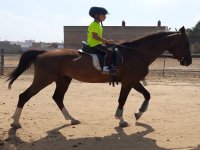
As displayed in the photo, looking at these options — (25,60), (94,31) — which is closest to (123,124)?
(94,31)

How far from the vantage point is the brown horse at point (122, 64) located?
7609 millimetres

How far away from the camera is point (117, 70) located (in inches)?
297

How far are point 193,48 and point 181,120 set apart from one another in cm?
2902

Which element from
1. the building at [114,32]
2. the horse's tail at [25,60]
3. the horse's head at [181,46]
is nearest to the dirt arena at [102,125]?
the horse's tail at [25,60]

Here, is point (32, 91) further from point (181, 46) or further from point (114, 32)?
point (114, 32)

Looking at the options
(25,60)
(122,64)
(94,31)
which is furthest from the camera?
(25,60)

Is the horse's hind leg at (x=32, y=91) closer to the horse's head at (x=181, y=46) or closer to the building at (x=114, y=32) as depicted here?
the horse's head at (x=181, y=46)

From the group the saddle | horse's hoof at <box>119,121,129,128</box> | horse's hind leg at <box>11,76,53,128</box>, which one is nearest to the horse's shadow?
horse's hoof at <box>119,121,129,128</box>

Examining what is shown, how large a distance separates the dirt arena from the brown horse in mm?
405

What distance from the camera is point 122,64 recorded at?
7.59 meters

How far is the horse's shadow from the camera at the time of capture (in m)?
6.14

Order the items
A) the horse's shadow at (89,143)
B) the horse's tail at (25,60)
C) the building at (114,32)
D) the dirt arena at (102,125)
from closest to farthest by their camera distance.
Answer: the horse's shadow at (89,143) → the dirt arena at (102,125) → the horse's tail at (25,60) → the building at (114,32)

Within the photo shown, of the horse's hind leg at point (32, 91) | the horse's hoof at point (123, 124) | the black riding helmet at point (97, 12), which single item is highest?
the black riding helmet at point (97, 12)

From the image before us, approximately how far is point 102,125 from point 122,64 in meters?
1.33
